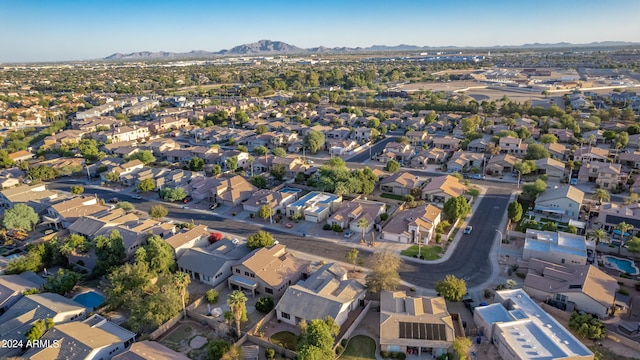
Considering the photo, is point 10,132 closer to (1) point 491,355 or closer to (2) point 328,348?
(2) point 328,348

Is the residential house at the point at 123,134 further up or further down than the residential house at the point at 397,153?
further up

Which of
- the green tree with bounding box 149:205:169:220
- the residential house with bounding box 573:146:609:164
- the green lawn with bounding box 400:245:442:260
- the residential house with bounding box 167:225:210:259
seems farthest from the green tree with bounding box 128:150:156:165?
the residential house with bounding box 573:146:609:164

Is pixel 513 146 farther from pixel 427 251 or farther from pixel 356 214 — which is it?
pixel 427 251

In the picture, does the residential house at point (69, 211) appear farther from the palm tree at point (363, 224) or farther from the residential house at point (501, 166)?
the residential house at point (501, 166)

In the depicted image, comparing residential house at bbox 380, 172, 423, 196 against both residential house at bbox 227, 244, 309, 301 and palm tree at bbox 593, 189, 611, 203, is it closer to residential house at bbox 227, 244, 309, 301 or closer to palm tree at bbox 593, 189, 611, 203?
palm tree at bbox 593, 189, 611, 203

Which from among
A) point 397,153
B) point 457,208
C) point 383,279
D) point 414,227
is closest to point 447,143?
point 397,153

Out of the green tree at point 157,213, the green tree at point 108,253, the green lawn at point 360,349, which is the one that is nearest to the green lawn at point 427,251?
the green lawn at point 360,349

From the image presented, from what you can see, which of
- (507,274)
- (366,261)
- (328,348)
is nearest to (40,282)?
(328,348)
